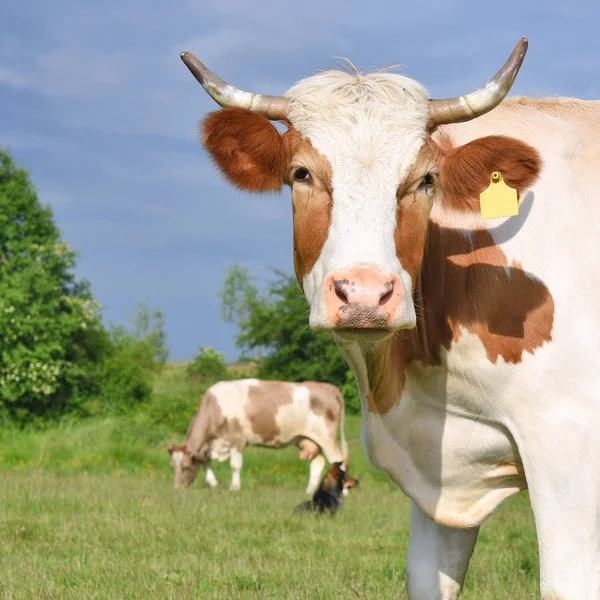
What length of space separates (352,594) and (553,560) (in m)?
2.63

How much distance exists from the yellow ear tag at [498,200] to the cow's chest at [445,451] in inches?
32.9

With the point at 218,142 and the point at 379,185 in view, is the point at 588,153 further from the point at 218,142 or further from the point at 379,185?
the point at 218,142

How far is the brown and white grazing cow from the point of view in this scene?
68.0ft

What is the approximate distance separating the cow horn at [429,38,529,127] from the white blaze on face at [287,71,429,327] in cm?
9

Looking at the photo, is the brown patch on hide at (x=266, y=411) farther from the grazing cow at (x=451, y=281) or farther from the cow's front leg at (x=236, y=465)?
the grazing cow at (x=451, y=281)

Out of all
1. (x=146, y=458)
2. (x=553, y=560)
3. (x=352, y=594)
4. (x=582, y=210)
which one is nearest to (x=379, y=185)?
(x=582, y=210)

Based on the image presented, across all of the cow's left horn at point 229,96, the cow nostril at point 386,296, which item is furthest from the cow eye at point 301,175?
the cow nostril at point 386,296

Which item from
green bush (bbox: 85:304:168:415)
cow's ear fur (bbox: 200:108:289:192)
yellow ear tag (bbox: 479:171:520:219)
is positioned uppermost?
cow's ear fur (bbox: 200:108:289:192)

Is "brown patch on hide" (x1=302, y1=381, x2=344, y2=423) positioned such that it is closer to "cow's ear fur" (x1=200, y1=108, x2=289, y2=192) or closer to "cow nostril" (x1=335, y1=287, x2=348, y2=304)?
"cow's ear fur" (x1=200, y1=108, x2=289, y2=192)

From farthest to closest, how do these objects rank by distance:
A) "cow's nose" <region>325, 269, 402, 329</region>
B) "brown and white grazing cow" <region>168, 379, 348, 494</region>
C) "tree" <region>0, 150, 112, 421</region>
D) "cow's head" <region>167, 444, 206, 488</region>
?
"tree" <region>0, 150, 112, 421</region> → "brown and white grazing cow" <region>168, 379, 348, 494</region> → "cow's head" <region>167, 444, 206, 488</region> → "cow's nose" <region>325, 269, 402, 329</region>

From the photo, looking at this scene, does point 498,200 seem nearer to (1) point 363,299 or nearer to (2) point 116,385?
(1) point 363,299

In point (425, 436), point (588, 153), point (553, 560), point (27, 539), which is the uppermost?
point (588, 153)

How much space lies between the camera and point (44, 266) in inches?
1473

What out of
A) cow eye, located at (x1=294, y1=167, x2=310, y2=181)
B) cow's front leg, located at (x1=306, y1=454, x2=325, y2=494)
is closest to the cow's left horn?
cow eye, located at (x1=294, y1=167, x2=310, y2=181)
